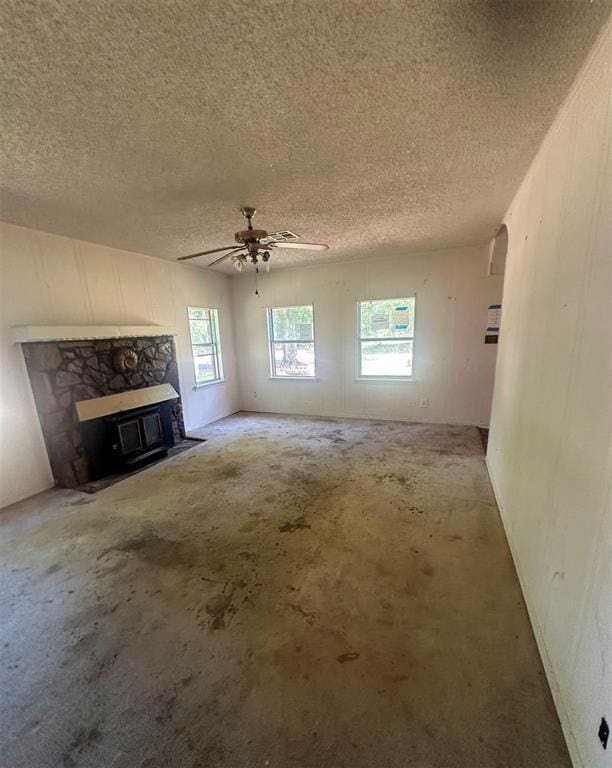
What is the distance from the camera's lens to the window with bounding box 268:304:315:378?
5.56 meters

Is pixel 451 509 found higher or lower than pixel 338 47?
lower

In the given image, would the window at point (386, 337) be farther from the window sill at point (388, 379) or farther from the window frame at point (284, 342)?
the window frame at point (284, 342)

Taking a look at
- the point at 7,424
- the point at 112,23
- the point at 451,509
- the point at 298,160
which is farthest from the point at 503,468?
the point at 7,424

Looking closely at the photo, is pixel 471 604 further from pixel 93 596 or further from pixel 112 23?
pixel 112 23

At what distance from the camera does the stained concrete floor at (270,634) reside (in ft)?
3.93

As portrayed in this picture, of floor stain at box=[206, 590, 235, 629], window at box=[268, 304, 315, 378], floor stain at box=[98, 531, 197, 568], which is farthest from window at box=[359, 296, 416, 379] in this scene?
floor stain at box=[206, 590, 235, 629]

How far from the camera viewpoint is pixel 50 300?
10.7ft

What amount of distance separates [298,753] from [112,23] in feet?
8.79

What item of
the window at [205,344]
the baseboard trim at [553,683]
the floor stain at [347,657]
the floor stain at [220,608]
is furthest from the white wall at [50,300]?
the baseboard trim at [553,683]

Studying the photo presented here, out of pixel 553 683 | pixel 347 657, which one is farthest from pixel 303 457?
pixel 553 683

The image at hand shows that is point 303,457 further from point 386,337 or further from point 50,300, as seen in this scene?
point 50,300

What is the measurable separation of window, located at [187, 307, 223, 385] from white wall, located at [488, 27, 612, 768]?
4.52 meters

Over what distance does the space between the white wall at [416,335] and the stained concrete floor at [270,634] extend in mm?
2184

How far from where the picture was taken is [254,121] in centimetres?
162
